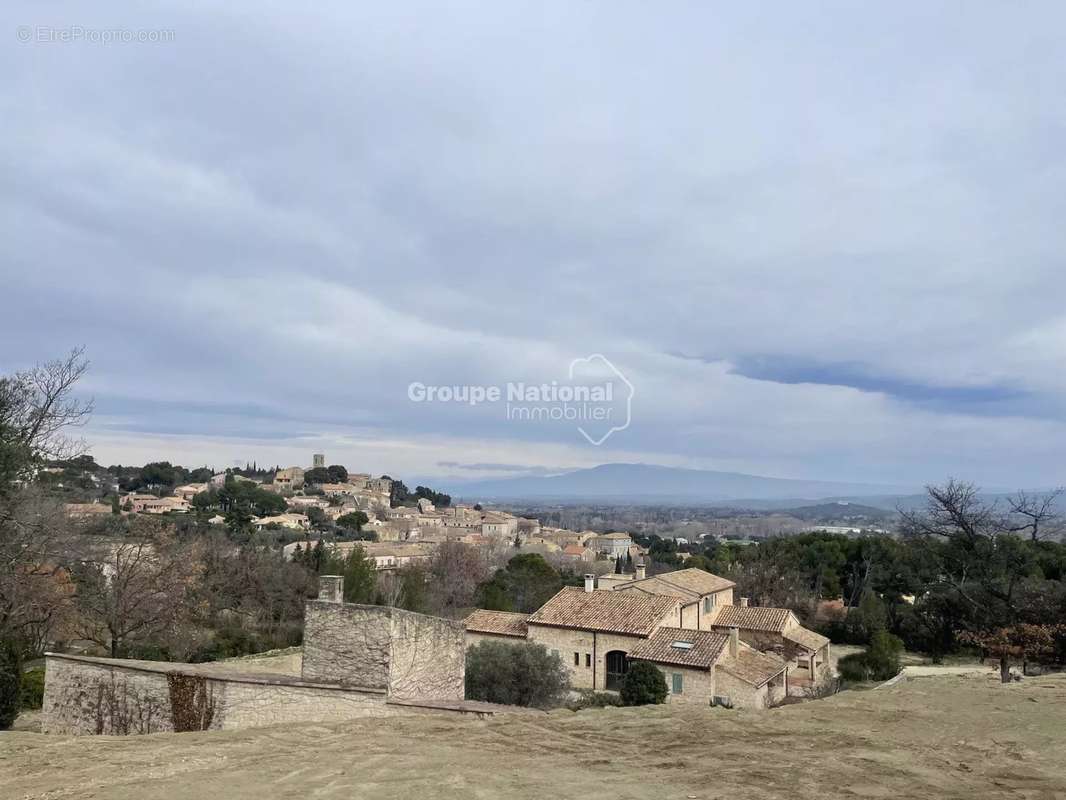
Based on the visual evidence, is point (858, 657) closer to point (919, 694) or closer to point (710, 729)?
point (919, 694)

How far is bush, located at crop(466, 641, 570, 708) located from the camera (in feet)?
67.9

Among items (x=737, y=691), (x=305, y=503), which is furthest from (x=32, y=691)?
(x=305, y=503)

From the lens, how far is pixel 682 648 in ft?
76.0

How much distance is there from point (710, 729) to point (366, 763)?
4.39 m

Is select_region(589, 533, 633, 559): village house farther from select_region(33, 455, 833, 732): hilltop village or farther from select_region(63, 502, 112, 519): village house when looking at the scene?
select_region(63, 502, 112, 519): village house

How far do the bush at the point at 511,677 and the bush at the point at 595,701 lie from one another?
702 millimetres

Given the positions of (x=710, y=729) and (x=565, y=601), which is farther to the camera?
(x=565, y=601)

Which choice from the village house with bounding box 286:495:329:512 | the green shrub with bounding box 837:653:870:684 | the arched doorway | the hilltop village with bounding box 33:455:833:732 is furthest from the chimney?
the village house with bounding box 286:495:329:512

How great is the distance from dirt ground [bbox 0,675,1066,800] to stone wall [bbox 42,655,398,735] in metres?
1.11

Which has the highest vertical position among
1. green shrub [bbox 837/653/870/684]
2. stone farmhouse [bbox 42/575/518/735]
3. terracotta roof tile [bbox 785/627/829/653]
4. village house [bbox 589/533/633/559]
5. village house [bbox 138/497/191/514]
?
stone farmhouse [bbox 42/575/518/735]

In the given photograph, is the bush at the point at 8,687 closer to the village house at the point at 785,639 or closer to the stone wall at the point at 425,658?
the stone wall at the point at 425,658

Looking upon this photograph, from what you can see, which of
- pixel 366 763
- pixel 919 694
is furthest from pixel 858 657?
pixel 366 763

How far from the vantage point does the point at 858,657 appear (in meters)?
29.9

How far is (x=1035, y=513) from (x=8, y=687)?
81.5 feet
